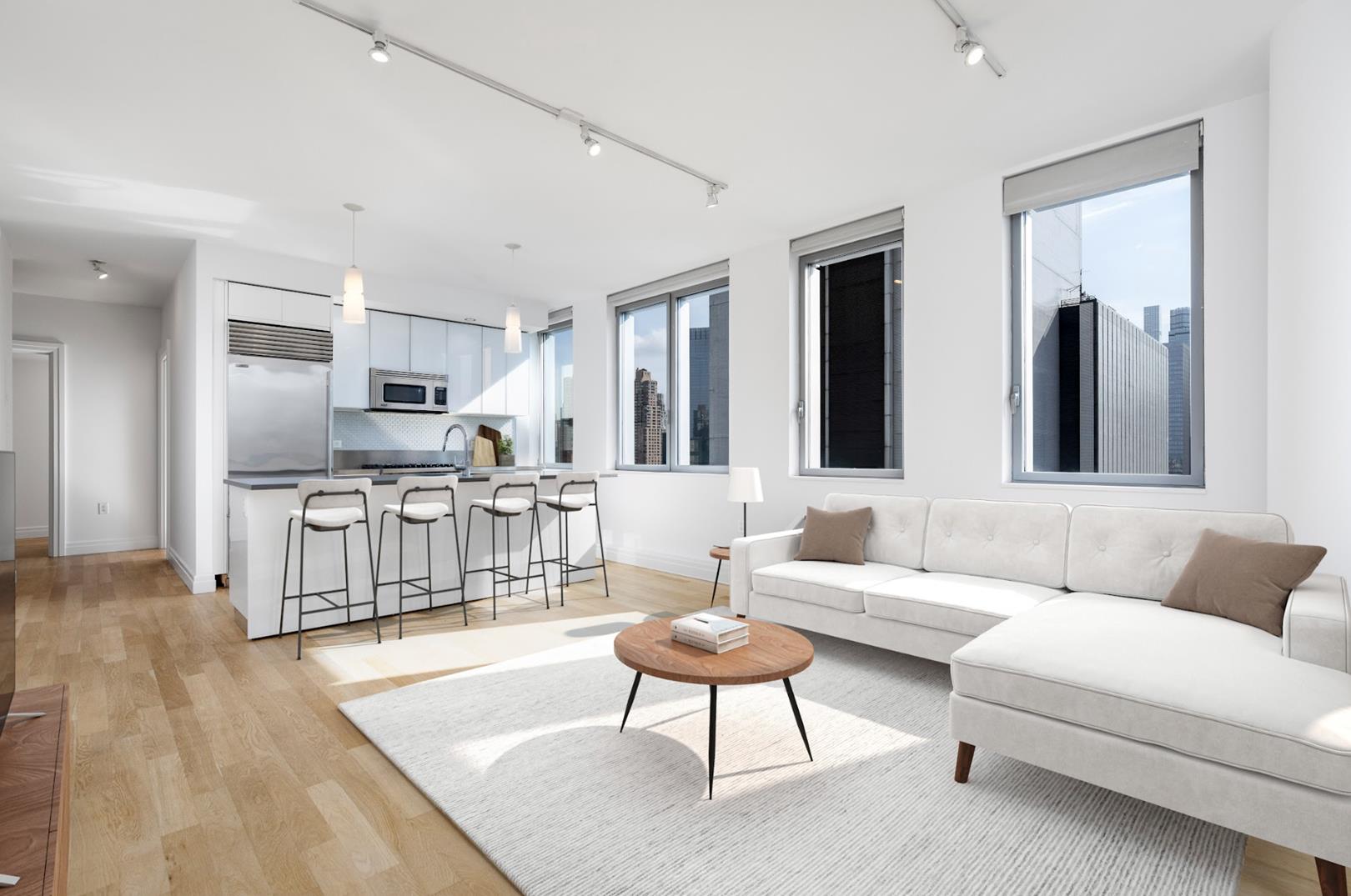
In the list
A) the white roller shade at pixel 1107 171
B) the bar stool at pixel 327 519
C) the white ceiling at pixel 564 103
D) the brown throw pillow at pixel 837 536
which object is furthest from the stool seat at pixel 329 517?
the white roller shade at pixel 1107 171

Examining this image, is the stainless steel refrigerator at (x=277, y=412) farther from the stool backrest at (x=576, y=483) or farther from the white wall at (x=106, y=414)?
the white wall at (x=106, y=414)

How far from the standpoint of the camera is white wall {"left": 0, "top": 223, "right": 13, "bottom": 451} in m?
4.96

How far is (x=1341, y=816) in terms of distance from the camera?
1533mm

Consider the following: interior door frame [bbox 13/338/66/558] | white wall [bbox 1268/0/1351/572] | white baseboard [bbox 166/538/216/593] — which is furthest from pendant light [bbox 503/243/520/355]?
interior door frame [bbox 13/338/66/558]

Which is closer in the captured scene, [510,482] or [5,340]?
[510,482]

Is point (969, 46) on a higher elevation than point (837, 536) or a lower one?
higher

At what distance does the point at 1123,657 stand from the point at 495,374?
6.29m

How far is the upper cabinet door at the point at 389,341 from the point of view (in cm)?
620

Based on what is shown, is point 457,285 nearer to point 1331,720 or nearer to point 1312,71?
point 1312,71

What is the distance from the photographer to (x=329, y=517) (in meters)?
3.68

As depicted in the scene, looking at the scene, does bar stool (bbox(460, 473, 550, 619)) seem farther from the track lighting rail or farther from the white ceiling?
the track lighting rail

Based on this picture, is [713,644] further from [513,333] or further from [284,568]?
[513,333]

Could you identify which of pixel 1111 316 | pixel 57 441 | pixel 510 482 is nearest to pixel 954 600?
pixel 1111 316

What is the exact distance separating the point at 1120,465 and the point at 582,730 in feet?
10.2
